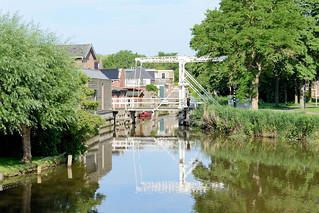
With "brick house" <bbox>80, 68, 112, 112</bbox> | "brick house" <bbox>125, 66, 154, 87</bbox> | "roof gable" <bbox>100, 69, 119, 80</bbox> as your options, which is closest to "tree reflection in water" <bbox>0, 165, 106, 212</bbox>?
"brick house" <bbox>80, 68, 112, 112</bbox>

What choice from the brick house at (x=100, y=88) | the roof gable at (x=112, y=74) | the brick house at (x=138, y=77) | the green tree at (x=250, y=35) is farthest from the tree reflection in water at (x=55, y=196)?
the roof gable at (x=112, y=74)

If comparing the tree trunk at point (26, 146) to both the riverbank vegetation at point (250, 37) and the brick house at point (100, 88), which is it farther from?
the riverbank vegetation at point (250, 37)

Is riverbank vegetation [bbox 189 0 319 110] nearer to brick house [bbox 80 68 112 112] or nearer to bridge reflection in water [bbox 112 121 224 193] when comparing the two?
bridge reflection in water [bbox 112 121 224 193]

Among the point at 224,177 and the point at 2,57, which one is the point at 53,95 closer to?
the point at 2,57

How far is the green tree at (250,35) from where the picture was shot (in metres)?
35.9

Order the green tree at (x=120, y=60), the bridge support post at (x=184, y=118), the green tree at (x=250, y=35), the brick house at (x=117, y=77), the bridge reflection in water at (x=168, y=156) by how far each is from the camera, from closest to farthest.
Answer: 1. the bridge reflection in water at (x=168, y=156)
2. the green tree at (x=250, y=35)
3. the bridge support post at (x=184, y=118)
4. the brick house at (x=117, y=77)
5. the green tree at (x=120, y=60)

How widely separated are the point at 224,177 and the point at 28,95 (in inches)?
432

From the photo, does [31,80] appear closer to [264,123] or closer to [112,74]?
[264,123]

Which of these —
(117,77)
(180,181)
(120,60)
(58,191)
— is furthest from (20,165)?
(120,60)

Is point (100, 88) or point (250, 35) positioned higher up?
point (250, 35)

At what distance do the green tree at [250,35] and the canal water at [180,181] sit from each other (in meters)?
9.70

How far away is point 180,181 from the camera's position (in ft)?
65.6

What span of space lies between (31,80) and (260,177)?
12.8 meters

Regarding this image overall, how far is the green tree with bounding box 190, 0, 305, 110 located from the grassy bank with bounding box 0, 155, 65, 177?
864 inches
